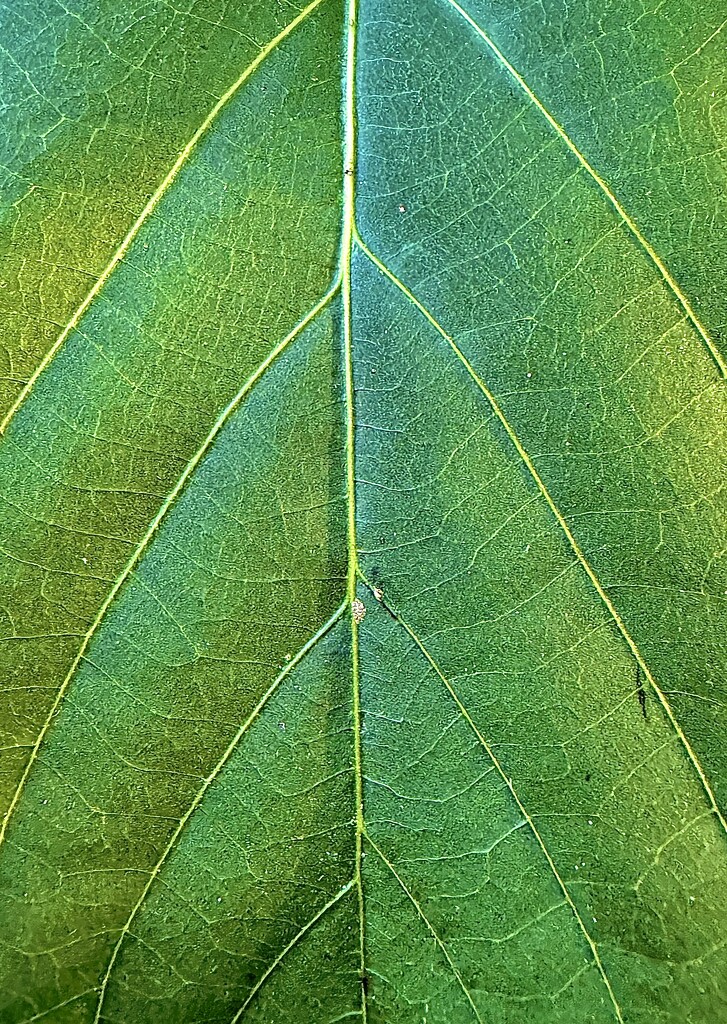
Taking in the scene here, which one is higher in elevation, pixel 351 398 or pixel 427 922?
pixel 351 398

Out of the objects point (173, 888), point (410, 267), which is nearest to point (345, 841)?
point (173, 888)

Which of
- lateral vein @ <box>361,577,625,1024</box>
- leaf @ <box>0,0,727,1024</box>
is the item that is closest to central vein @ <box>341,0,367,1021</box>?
leaf @ <box>0,0,727,1024</box>

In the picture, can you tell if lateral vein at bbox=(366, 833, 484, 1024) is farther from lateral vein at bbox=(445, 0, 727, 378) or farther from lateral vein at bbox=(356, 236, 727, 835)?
lateral vein at bbox=(445, 0, 727, 378)

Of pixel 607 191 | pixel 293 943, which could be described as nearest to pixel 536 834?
pixel 293 943

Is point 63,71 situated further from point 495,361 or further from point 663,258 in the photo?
point 663,258

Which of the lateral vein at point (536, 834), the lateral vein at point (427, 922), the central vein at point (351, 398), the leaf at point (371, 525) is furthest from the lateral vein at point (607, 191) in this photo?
the lateral vein at point (427, 922)

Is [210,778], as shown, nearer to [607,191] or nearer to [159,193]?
[159,193]
